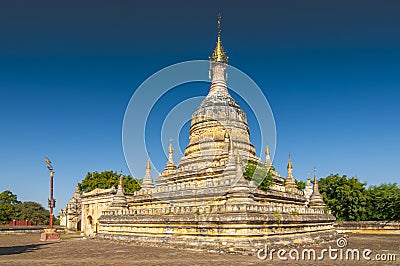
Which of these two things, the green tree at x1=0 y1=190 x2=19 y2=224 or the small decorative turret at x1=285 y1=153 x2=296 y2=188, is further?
the green tree at x1=0 y1=190 x2=19 y2=224

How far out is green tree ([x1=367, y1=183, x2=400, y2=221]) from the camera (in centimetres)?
5101

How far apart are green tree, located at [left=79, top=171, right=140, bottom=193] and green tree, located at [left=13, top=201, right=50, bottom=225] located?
1805 centimetres

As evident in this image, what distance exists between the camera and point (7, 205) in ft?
258

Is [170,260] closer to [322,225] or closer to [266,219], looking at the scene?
[266,219]

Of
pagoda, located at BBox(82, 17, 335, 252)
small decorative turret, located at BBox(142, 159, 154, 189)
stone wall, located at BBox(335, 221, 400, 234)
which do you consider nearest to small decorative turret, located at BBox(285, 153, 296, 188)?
pagoda, located at BBox(82, 17, 335, 252)

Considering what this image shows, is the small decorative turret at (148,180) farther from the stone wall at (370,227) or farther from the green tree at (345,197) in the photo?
the green tree at (345,197)

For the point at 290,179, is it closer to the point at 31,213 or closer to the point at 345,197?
the point at 345,197

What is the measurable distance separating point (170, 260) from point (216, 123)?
2454 centimetres

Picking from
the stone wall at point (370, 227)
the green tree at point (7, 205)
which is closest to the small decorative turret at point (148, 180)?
the stone wall at point (370, 227)

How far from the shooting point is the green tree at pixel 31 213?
80.3 m

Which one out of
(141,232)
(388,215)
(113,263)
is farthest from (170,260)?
(388,215)

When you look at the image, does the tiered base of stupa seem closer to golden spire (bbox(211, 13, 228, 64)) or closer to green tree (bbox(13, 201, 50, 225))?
golden spire (bbox(211, 13, 228, 64))

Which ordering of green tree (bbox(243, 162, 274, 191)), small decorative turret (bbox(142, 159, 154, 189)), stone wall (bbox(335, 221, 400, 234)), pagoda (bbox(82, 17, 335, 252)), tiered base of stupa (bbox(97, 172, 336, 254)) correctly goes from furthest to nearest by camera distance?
1. stone wall (bbox(335, 221, 400, 234))
2. small decorative turret (bbox(142, 159, 154, 189))
3. green tree (bbox(243, 162, 274, 191))
4. pagoda (bbox(82, 17, 335, 252))
5. tiered base of stupa (bbox(97, 172, 336, 254))

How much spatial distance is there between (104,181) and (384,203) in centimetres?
4707
